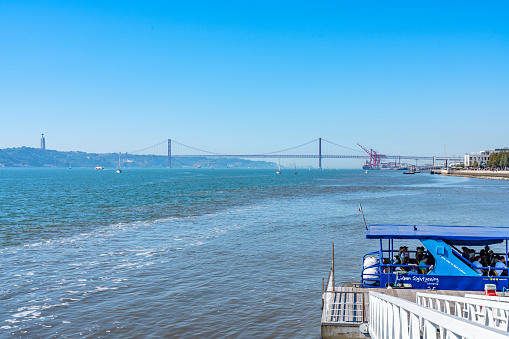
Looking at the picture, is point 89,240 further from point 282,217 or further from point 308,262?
point 282,217

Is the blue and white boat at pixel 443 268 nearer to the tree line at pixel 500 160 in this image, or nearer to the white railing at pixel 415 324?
the white railing at pixel 415 324

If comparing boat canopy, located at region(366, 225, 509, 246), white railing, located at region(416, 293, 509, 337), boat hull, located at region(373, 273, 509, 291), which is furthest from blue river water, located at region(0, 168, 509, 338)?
white railing, located at region(416, 293, 509, 337)

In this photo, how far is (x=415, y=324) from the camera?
519 centimetres

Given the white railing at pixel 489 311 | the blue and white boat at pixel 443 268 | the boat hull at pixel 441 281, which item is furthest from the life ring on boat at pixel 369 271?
the white railing at pixel 489 311

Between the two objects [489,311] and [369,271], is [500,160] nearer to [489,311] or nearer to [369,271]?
[369,271]

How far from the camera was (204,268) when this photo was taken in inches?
762

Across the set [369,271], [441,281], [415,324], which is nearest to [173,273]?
[369,271]

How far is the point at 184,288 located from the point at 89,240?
1257cm

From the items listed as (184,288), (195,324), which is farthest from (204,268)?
(195,324)

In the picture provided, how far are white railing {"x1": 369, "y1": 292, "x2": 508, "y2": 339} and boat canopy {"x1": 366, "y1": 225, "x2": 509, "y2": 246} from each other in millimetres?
4757

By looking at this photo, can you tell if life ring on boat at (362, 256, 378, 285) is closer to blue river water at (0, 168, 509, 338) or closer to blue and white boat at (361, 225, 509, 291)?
blue and white boat at (361, 225, 509, 291)

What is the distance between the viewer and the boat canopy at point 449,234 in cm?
1415

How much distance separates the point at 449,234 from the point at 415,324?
10456 mm

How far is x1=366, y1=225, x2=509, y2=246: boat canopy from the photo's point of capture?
14148 mm
